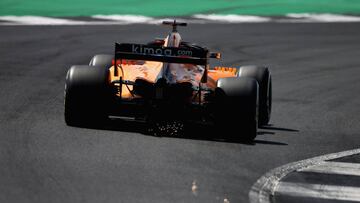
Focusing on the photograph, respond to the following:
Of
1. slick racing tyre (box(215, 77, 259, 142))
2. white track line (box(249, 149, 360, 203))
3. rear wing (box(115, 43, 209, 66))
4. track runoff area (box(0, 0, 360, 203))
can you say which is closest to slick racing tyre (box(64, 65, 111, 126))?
rear wing (box(115, 43, 209, 66))

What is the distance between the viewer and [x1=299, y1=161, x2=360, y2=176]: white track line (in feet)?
38.7

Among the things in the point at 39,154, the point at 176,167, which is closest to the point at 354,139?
the point at 176,167

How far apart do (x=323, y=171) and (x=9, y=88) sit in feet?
22.4

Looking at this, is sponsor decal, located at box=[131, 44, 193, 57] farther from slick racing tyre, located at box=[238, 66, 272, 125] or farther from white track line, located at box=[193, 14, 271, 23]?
white track line, located at box=[193, 14, 271, 23]

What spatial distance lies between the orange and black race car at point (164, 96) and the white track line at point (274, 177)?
1.22m

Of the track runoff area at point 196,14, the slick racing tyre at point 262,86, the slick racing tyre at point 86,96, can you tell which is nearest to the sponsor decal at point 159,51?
the slick racing tyre at point 86,96

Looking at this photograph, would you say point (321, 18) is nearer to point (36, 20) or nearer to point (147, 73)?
point (36, 20)

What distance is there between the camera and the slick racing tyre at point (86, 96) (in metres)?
13.6

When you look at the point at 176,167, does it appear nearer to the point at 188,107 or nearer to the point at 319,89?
the point at 188,107

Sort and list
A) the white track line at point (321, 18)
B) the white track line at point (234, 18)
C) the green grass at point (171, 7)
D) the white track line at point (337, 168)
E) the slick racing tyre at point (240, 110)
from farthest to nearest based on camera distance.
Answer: the green grass at point (171, 7) < the white track line at point (321, 18) < the white track line at point (234, 18) < the slick racing tyre at point (240, 110) < the white track line at point (337, 168)

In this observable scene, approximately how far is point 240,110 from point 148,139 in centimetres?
124

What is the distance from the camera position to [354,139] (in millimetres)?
13953

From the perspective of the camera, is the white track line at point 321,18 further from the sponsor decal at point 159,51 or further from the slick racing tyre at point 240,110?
the slick racing tyre at point 240,110

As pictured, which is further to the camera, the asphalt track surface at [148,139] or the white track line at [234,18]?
the white track line at [234,18]
